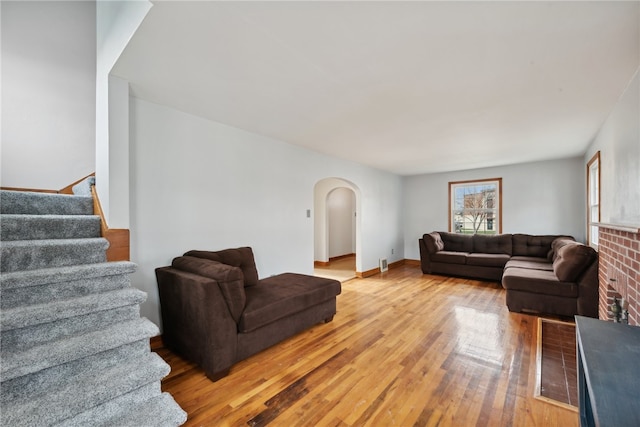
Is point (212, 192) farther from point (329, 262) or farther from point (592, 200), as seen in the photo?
point (592, 200)

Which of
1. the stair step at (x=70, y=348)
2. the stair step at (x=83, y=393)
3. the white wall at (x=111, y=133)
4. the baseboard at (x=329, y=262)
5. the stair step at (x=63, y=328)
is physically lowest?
the baseboard at (x=329, y=262)

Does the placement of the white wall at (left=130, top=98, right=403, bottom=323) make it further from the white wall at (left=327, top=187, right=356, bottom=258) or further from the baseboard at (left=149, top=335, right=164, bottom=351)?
the white wall at (left=327, top=187, right=356, bottom=258)

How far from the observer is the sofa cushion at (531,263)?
4117 mm

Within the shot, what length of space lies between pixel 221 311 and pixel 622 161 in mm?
3776

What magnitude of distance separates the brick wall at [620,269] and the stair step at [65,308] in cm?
317

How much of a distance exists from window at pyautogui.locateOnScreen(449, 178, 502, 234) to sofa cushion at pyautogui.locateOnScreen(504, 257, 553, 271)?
1092 millimetres

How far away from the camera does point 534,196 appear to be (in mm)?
5449

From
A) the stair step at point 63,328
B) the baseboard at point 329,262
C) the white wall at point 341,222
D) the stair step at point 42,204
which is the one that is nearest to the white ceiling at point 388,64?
the stair step at point 42,204

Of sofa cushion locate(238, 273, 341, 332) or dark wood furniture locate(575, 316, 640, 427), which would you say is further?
sofa cushion locate(238, 273, 341, 332)

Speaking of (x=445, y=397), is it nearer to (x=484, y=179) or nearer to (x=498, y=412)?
(x=498, y=412)

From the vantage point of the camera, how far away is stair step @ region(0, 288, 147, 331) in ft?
4.66

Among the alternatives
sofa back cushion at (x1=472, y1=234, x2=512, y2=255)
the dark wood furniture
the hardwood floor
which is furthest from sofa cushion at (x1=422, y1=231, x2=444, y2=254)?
the dark wood furniture

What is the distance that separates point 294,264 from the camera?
13.2 feet

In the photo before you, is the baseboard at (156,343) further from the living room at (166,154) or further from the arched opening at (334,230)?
the arched opening at (334,230)
